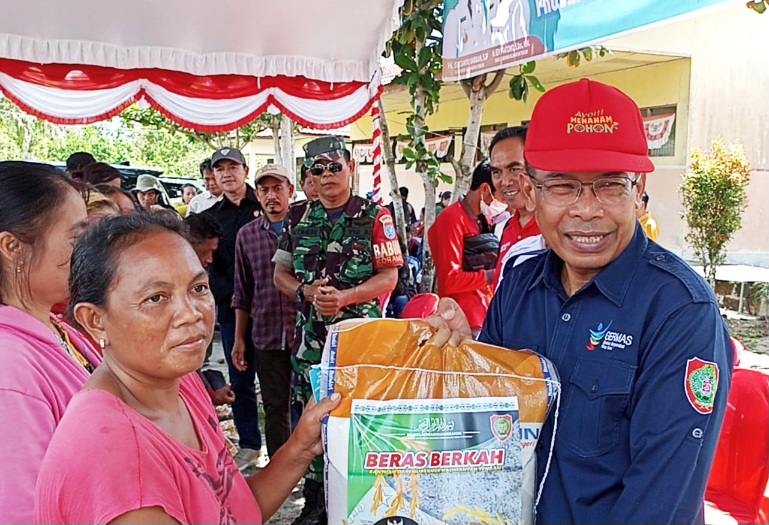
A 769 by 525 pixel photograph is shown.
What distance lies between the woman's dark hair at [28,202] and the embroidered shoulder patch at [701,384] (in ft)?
5.13

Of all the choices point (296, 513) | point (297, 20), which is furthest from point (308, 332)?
point (297, 20)

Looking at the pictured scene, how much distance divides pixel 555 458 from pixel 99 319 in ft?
3.31

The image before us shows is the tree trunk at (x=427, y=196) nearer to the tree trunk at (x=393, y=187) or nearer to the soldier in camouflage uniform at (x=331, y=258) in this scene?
the tree trunk at (x=393, y=187)

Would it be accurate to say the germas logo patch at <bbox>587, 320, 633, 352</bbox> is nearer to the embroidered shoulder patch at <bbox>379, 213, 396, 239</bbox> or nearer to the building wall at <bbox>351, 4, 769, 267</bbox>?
the embroidered shoulder patch at <bbox>379, 213, 396, 239</bbox>

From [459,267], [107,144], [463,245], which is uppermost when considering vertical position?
[107,144]

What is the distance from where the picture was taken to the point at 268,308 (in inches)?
172

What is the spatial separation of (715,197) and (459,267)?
25.7 ft

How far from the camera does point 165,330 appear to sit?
1341 millimetres

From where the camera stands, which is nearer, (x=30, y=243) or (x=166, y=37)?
(x=30, y=243)

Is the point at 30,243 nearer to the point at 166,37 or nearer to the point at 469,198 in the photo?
the point at 469,198

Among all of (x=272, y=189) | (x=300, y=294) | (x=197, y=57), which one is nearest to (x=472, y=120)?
(x=272, y=189)

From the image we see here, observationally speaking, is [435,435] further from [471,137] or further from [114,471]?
[471,137]

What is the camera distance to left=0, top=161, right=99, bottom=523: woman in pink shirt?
4.48 feet

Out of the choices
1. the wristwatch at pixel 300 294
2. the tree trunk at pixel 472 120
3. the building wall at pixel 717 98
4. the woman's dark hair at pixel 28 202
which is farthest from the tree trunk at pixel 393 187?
the building wall at pixel 717 98
